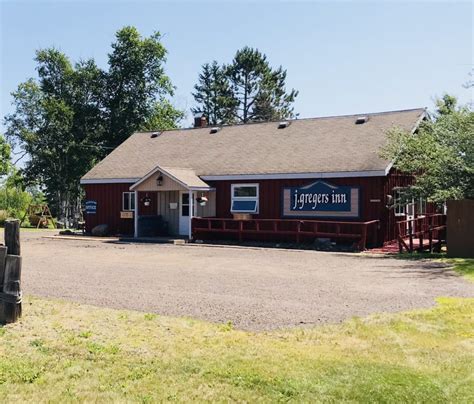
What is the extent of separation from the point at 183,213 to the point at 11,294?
1597 centimetres

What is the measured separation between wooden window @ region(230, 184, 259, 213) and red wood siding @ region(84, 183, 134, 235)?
526cm

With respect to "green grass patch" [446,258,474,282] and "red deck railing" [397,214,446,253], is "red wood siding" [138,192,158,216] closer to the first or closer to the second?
"red deck railing" [397,214,446,253]

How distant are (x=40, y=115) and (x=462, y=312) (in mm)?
39529

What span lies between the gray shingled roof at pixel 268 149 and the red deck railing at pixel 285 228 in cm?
187

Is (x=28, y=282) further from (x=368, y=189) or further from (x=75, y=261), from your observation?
(x=368, y=189)

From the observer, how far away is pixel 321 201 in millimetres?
19297

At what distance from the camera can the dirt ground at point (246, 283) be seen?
25.8 feet

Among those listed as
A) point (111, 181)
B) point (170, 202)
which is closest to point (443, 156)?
point (170, 202)

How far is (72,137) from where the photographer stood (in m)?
39.9

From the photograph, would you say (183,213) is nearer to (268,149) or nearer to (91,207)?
(268,149)

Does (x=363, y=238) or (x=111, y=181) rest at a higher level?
(x=111, y=181)

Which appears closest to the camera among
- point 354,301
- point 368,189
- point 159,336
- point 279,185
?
point 159,336

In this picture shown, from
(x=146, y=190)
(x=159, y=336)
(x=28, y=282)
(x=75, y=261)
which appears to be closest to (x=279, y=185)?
(x=146, y=190)

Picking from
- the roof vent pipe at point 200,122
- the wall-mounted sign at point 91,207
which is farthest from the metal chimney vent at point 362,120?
the wall-mounted sign at point 91,207
